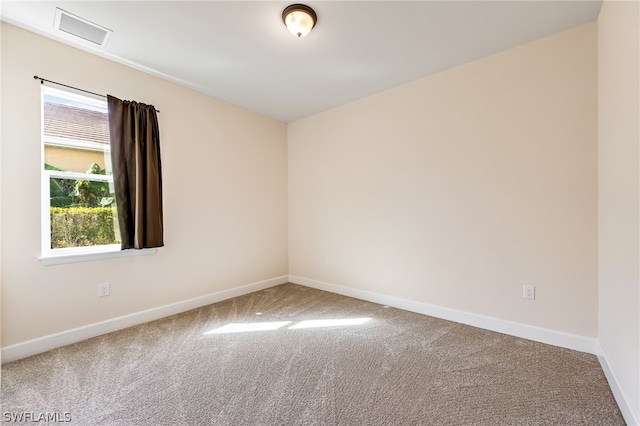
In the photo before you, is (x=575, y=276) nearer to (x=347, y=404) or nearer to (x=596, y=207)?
(x=596, y=207)

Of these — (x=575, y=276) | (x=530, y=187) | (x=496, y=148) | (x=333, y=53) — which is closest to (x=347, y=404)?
(x=575, y=276)

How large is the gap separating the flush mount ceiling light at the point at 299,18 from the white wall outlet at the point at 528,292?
2836mm

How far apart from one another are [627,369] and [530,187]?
1446 millimetres

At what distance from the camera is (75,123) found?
8.52ft

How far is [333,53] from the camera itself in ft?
8.63

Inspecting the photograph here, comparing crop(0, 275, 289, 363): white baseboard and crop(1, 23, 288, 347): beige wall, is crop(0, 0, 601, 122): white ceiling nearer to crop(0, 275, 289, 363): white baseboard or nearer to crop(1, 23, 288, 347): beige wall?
crop(1, 23, 288, 347): beige wall

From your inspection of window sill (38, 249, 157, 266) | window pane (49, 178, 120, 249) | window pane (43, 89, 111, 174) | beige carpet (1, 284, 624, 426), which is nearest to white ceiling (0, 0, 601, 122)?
window pane (43, 89, 111, 174)

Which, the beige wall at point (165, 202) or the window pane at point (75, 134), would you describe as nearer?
the beige wall at point (165, 202)

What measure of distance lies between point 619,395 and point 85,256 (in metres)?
4.01

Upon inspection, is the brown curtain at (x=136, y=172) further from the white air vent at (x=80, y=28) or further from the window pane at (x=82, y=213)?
the white air vent at (x=80, y=28)

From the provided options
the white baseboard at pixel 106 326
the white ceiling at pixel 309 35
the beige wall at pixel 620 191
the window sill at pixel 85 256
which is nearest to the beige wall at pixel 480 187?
the beige wall at pixel 620 191

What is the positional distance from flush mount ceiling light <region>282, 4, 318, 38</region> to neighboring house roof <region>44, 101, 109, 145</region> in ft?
6.70

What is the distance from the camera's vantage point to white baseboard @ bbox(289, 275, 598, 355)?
2279 millimetres

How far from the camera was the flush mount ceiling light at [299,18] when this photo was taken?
6.65 feet
